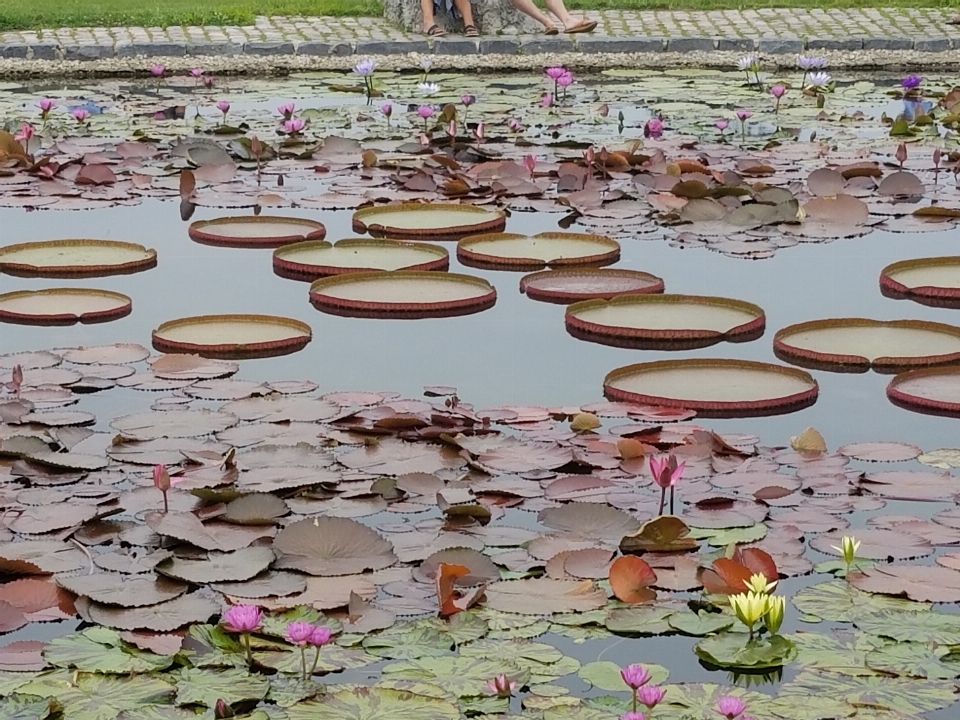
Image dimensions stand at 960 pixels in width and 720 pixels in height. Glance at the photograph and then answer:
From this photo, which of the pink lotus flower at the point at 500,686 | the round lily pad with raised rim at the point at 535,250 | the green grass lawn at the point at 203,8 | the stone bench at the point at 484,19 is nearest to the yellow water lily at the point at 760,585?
the pink lotus flower at the point at 500,686

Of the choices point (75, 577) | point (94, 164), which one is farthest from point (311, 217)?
point (75, 577)

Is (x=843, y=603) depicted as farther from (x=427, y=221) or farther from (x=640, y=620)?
(x=427, y=221)

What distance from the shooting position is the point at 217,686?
2.19 m

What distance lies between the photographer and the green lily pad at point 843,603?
245 centimetres

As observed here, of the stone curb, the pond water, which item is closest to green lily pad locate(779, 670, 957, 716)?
the pond water

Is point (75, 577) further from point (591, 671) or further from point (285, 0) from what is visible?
point (285, 0)

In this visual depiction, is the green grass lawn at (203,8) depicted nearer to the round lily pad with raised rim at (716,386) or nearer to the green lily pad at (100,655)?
the round lily pad with raised rim at (716,386)

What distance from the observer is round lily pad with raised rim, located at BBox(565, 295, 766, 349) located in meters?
4.11

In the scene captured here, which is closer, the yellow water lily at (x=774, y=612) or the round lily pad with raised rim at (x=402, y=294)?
the yellow water lily at (x=774, y=612)

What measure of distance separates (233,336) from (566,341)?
0.91 meters

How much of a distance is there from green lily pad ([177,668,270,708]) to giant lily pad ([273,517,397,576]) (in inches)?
15.1

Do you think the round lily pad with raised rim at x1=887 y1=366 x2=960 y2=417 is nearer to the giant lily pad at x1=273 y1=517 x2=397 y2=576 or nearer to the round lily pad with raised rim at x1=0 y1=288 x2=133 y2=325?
the giant lily pad at x1=273 y1=517 x2=397 y2=576

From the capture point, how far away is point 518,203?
19.7 ft

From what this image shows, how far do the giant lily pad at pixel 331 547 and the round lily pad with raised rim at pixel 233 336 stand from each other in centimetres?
134
